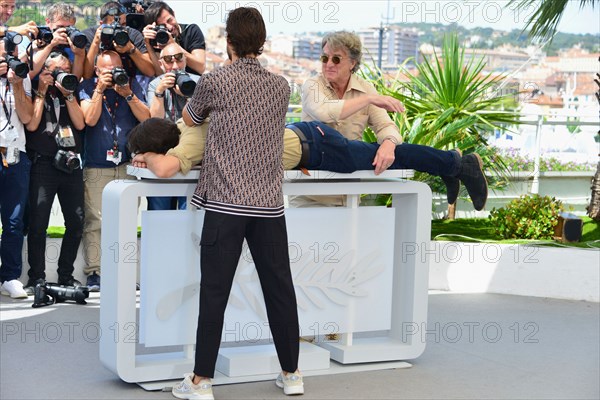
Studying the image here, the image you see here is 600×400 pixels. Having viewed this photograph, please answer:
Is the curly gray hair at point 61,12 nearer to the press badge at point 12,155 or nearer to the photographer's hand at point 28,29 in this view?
the photographer's hand at point 28,29

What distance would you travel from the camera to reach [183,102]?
21.7 ft

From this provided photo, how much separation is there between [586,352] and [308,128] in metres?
2.11

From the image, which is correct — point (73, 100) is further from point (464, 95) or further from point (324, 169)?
point (464, 95)

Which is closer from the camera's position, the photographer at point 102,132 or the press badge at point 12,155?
the press badge at point 12,155

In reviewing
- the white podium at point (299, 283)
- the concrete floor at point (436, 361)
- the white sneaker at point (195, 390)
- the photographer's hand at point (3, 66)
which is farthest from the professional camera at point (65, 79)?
the white sneaker at point (195, 390)

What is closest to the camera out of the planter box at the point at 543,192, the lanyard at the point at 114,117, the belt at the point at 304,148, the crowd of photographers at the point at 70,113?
the belt at the point at 304,148

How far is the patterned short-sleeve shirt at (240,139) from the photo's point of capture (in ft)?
13.3

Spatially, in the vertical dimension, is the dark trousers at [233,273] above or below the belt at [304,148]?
below

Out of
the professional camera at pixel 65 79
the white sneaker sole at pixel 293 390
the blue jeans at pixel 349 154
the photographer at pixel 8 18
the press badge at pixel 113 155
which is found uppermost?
the photographer at pixel 8 18

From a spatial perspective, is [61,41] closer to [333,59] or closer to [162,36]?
[162,36]

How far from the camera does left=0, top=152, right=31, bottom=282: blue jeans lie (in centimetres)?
616

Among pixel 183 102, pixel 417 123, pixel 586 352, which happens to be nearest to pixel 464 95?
pixel 417 123

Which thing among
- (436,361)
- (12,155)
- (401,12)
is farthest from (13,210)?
(401,12)

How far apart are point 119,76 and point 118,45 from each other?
1.18 feet
